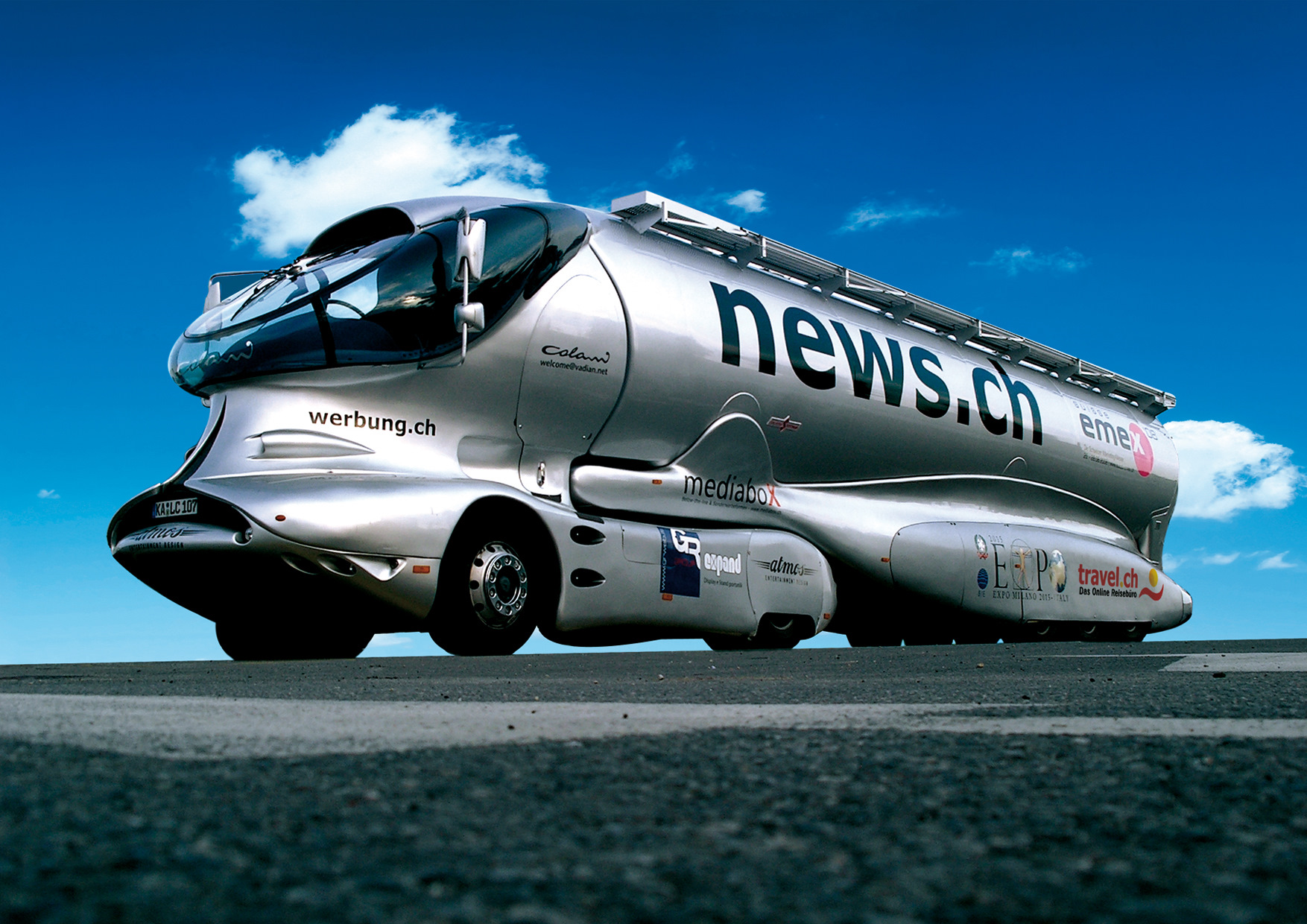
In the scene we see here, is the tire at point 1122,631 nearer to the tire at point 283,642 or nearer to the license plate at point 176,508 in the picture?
the tire at point 283,642

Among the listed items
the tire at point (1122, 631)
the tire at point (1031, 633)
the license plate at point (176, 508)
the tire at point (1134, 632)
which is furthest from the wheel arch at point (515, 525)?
the tire at point (1134, 632)

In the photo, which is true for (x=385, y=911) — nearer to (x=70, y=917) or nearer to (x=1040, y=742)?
(x=70, y=917)

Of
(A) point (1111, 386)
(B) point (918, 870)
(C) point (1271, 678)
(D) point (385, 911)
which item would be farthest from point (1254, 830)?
(A) point (1111, 386)

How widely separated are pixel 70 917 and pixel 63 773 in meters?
0.73

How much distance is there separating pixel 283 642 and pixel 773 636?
370cm

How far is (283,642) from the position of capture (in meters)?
7.20

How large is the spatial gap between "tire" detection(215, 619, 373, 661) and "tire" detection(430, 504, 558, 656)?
1.14 metres

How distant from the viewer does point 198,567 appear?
5.92 metres

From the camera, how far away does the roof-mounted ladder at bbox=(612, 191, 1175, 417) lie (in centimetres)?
855

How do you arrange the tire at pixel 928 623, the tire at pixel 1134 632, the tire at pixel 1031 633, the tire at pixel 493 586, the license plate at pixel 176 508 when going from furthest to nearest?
the tire at pixel 1134 632
the tire at pixel 1031 633
the tire at pixel 928 623
the tire at pixel 493 586
the license plate at pixel 176 508

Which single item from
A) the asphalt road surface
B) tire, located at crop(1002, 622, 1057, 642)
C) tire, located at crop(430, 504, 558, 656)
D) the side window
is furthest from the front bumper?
tire, located at crop(1002, 622, 1057, 642)

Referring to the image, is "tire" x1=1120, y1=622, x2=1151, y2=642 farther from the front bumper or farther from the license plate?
the license plate

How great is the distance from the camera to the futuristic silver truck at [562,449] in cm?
609

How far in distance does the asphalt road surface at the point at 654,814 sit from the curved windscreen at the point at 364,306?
423 centimetres
